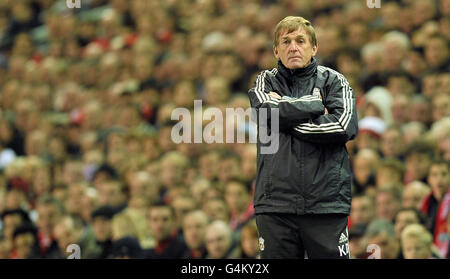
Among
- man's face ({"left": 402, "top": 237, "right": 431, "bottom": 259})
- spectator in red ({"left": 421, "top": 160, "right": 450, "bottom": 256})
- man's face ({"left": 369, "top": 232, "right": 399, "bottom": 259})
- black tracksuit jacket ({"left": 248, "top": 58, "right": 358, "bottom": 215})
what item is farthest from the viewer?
spectator in red ({"left": 421, "top": 160, "right": 450, "bottom": 256})

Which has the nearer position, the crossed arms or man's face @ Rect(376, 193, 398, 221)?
the crossed arms

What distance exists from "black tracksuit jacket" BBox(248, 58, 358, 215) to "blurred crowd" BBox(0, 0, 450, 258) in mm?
2107

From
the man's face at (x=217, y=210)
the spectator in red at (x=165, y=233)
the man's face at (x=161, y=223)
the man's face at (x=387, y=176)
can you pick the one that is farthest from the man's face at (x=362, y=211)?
the man's face at (x=161, y=223)

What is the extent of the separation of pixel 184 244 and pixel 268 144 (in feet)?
9.83

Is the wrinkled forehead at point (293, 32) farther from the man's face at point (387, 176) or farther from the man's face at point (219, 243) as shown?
the man's face at point (387, 176)

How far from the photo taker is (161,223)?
6344mm

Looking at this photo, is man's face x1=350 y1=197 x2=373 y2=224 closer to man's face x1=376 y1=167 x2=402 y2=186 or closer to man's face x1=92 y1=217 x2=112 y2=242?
man's face x1=376 y1=167 x2=402 y2=186

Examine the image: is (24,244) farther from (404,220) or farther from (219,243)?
(404,220)

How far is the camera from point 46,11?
37.4 ft

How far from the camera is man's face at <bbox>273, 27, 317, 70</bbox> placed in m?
3.29

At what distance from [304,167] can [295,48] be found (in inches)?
18.0

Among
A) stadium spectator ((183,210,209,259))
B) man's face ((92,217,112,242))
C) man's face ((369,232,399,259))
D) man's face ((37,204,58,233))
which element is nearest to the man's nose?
man's face ((369,232,399,259))
